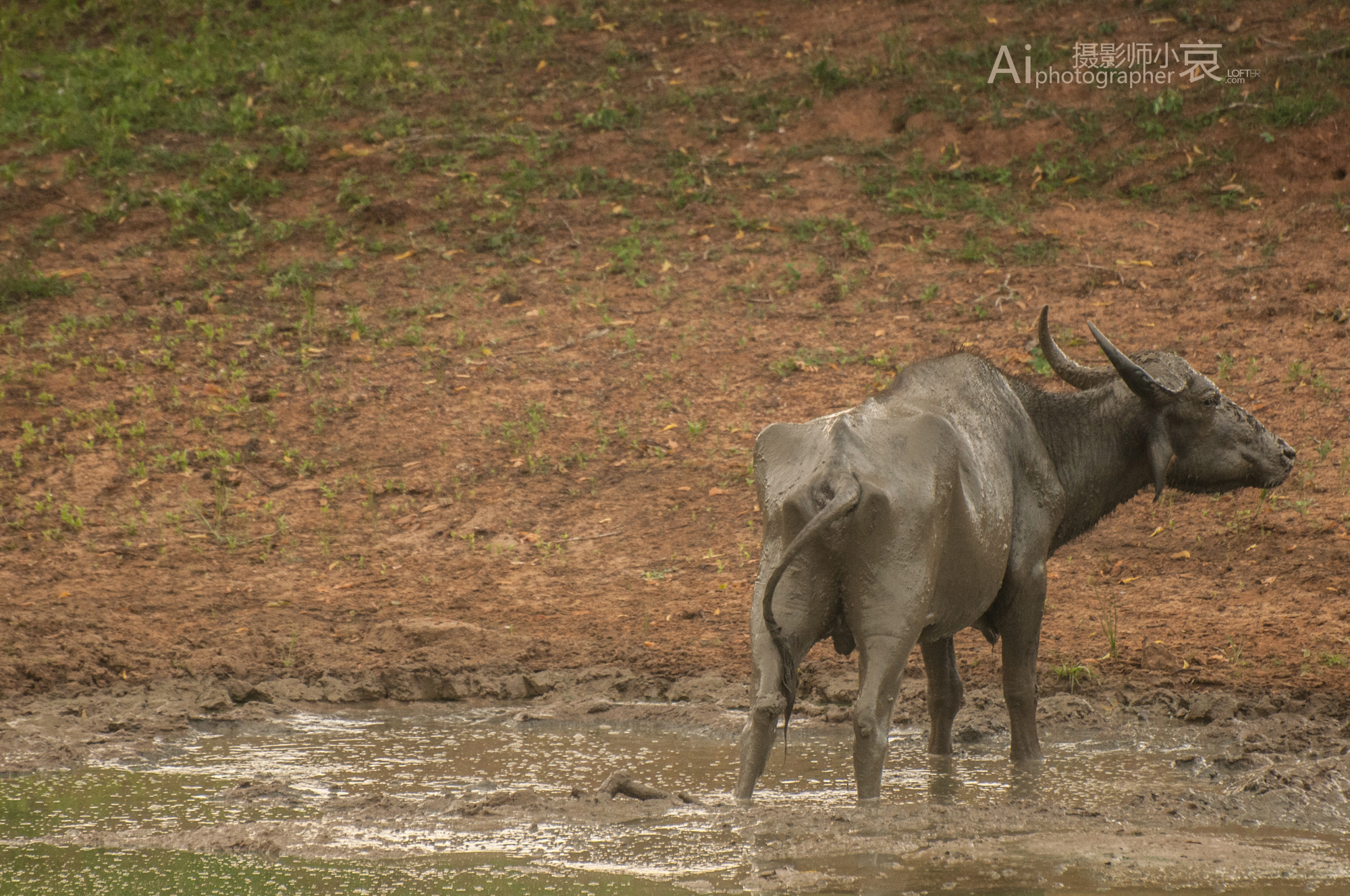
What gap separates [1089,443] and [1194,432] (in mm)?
520

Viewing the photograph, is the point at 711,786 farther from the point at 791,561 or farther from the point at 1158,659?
the point at 1158,659

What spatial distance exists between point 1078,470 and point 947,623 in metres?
1.31

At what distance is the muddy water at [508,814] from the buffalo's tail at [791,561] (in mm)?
518

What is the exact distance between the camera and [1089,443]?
6629 mm

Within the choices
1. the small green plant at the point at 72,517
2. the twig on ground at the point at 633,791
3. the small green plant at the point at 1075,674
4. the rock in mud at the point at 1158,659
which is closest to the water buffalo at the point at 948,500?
the twig on ground at the point at 633,791

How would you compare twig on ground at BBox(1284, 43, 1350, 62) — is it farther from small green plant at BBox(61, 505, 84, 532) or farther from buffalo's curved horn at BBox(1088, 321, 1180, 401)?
small green plant at BBox(61, 505, 84, 532)

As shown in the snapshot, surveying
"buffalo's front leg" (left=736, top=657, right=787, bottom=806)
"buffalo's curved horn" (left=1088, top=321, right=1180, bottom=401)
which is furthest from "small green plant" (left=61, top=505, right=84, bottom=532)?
"buffalo's curved horn" (left=1088, top=321, right=1180, bottom=401)

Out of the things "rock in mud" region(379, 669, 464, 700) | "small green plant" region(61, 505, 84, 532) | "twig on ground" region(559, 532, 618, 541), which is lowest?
"rock in mud" region(379, 669, 464, 700)

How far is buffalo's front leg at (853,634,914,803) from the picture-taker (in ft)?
16.9

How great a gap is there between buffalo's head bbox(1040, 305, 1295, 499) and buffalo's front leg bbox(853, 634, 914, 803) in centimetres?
203

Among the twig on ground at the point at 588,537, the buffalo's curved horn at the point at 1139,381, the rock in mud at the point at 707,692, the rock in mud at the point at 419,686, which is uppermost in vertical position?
the buffalo's curved horn at the point at 1139,381

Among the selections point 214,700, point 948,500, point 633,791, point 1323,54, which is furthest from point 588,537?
point 1323,54

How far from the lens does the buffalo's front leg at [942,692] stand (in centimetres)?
642

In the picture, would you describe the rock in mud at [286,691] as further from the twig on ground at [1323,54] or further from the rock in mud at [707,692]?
the twig on ground at [1323,54]
